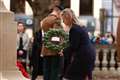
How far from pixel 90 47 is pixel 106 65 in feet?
34.2

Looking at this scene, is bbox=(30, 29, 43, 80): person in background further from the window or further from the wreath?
the window

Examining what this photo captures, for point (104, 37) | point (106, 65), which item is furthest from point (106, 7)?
point (106, 65)

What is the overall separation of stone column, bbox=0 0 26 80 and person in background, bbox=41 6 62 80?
5.82ft

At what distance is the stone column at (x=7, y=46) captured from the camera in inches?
395

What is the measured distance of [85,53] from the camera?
1005 cm

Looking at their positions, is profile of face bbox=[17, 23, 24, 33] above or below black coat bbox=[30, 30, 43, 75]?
above

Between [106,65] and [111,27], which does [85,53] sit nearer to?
[106,65]

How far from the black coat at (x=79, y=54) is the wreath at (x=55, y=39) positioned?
1675 mm

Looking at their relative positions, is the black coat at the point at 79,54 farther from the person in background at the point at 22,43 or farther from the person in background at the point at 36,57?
the person in background at the point at 22,43

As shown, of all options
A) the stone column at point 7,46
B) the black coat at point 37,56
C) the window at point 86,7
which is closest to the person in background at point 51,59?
the black coat at point 37,56

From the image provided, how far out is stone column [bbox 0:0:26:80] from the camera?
395 inches

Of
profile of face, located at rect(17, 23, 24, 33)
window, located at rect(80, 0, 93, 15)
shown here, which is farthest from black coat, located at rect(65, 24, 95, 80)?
window, located at rect(80, 0, 93, 15)

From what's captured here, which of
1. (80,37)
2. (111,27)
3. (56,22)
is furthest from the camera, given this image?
(111,27)

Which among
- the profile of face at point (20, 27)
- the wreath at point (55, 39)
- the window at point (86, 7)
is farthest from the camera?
the window at point (86, 7)
